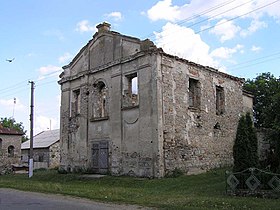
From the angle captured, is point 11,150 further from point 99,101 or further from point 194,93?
point 194,93

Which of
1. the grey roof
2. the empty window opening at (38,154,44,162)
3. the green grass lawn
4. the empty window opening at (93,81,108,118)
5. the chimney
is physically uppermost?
the chimney

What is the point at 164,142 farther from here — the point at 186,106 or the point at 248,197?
the point at 248,197

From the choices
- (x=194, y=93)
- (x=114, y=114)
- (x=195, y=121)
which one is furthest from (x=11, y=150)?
(x=195, y=121)

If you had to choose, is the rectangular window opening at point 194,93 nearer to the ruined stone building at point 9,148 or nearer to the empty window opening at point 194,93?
the empty window opening at point 194,93

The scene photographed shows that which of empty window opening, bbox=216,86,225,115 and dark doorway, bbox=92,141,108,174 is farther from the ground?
empty window opening, bbox=216,86,225,115

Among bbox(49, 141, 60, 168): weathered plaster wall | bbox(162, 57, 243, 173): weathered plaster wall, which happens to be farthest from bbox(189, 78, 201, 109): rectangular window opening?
bbox(49, 141, 60, 168): weathered plaster wall

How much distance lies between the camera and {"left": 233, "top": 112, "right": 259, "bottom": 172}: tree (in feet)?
46.4

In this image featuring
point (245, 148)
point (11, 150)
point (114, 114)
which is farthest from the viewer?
point (11, 150)

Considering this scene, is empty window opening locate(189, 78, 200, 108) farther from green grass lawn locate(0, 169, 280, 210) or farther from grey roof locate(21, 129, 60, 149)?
grey roof locate(21, 129, 60, 149)

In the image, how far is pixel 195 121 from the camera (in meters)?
22.7

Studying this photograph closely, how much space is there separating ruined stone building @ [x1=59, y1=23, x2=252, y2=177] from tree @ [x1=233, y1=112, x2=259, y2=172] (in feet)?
20.1

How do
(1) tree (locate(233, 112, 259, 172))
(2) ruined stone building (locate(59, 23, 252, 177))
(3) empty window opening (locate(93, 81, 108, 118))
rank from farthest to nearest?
(3) empty window opening (locate(93, 81, 108, 118)) < (2) ruined stone building (locate(59, 23, 252, 177)) < (1) tree (locate(233, 112, 259, 172))

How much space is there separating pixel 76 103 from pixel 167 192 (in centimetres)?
1358

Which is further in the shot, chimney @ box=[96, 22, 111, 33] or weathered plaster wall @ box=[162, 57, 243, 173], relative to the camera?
chimney @ box=[96, 22, 111, 33]
